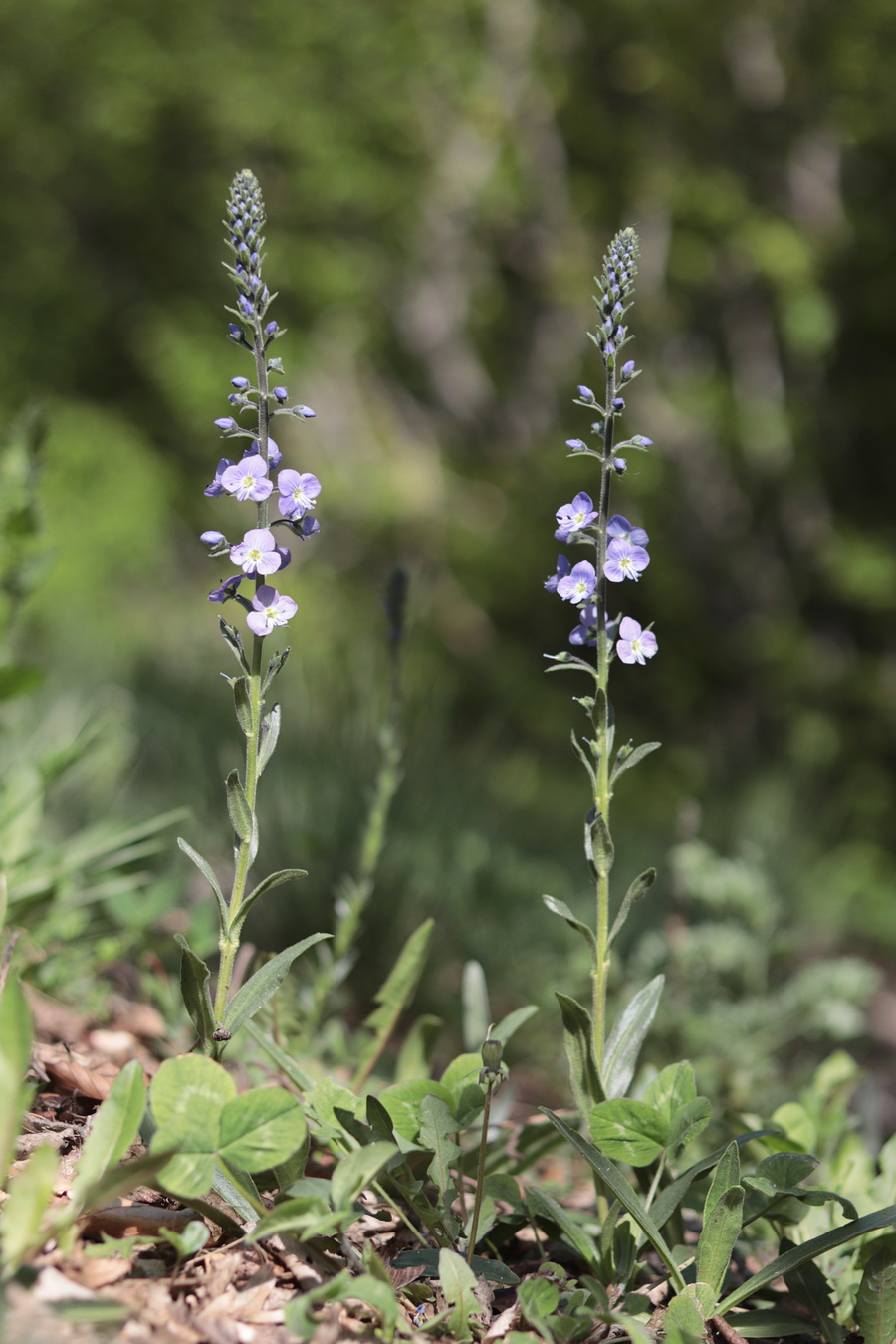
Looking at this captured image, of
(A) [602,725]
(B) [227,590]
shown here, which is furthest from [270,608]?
(A) [602,725]

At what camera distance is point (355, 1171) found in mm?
1089

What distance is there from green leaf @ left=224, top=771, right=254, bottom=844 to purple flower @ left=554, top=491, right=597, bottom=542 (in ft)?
1.66

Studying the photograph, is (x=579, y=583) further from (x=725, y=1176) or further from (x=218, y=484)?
(x=725, y=1176)

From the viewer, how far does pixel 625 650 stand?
1282mm

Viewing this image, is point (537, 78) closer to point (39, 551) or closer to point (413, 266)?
point (413, 266)

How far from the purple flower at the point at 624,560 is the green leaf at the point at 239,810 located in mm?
531

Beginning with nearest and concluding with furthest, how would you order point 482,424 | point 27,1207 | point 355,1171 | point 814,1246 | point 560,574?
1. point 27,1207
2. point 355,1171
3. point 814,1246
4. point 560,574
5. point 482,424

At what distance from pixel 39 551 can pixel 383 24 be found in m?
8.73

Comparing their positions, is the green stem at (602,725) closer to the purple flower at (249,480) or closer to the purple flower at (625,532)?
the purple flower at (625,532)

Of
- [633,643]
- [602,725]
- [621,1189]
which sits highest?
[633,643]

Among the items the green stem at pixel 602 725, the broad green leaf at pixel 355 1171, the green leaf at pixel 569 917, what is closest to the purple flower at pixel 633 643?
the green stem at pixel 602 725

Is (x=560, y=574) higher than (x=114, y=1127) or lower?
higher

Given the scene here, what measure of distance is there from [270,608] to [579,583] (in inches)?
15.1

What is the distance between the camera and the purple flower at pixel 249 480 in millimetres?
1214
